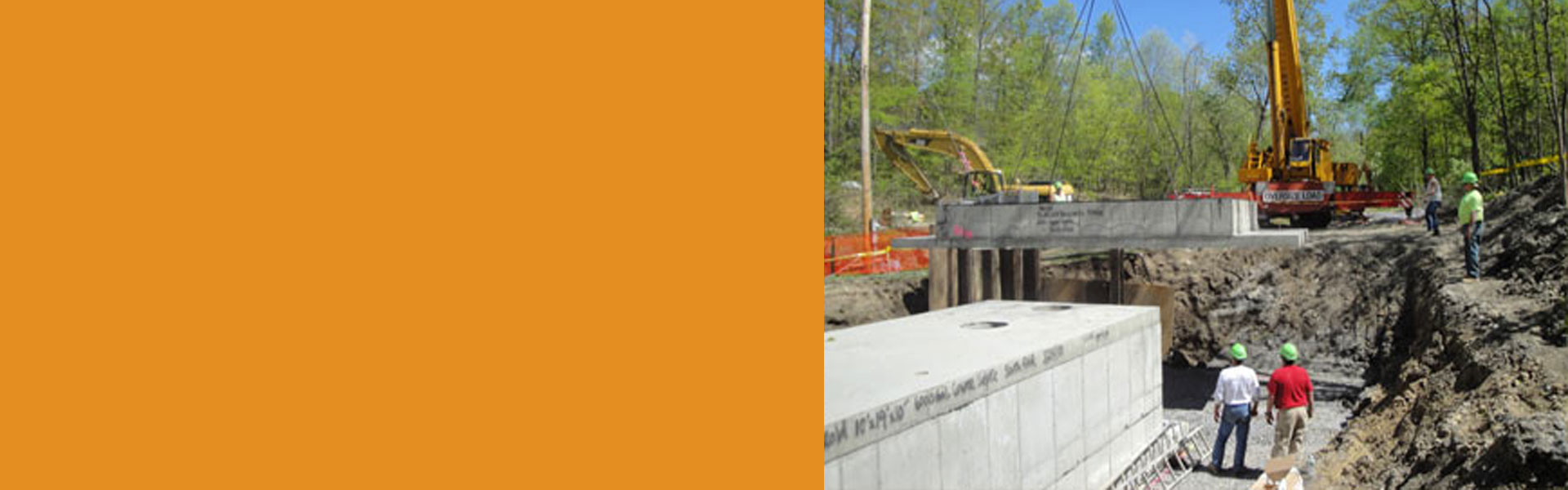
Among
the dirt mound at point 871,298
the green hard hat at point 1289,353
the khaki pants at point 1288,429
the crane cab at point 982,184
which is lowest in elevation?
the khaki pants at point 1288,429

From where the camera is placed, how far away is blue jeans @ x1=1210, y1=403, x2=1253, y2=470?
9664 millimetres

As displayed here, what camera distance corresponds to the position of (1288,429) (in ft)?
30.4

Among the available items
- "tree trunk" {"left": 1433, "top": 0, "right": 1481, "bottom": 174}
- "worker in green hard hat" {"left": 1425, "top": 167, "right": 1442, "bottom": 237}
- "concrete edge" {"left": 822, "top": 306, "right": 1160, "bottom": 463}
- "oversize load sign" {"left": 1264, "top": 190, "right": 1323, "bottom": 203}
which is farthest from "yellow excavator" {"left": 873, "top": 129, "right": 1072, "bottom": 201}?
"tree trunk" {"left": 1433, "top": 0, "right": 1481, "bottom": 174}

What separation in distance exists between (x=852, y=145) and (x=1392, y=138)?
79.5 ft

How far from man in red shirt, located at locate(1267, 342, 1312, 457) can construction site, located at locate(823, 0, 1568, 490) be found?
11 centimetres

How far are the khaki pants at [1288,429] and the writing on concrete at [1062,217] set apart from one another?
12.9ft

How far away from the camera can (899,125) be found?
1892cm

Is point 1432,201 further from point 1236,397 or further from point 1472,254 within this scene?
point 1236,397

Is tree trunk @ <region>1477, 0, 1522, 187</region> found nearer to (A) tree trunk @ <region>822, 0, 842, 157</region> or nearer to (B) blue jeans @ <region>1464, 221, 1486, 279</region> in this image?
(B) blue jeans @ <region>1464, 221, 1486, 279</region>

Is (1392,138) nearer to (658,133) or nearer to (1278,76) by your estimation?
(1278,76)

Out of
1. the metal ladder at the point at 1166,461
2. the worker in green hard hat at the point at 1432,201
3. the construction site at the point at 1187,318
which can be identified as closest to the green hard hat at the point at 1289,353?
the construction site at the point at 1187,318

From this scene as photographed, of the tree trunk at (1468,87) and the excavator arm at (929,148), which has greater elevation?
the tree trunk at (1468,87)

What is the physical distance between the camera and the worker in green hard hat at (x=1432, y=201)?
17.2 metres

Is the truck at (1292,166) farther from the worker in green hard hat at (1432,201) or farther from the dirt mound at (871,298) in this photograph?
the dirt mound at (871,298)
